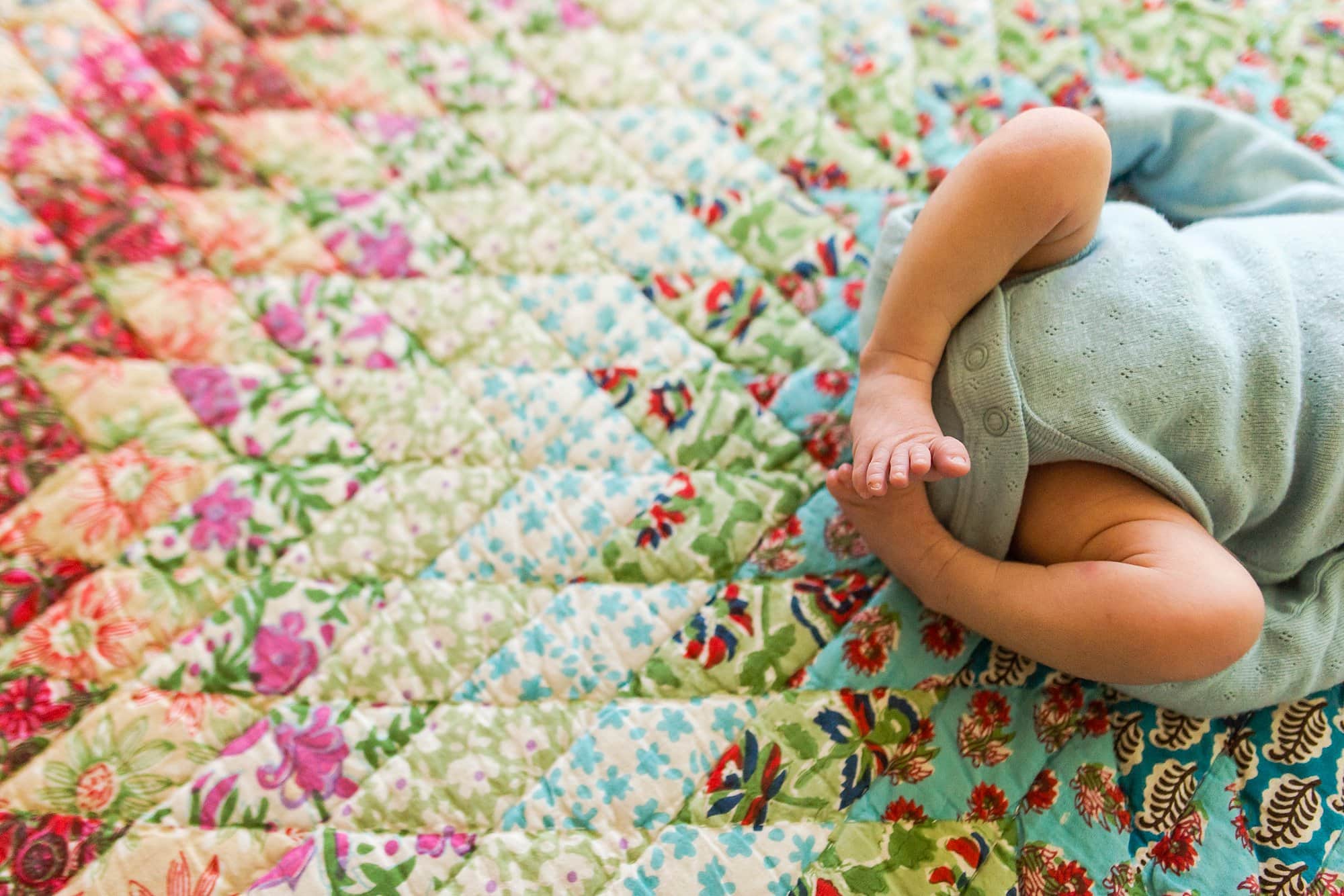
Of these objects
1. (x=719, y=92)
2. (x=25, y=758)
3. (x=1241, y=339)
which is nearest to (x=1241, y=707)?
(x=1241, y=339)

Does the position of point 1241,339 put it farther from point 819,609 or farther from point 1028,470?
point 819,609

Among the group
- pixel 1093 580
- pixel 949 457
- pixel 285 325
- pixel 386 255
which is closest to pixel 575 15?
pixel 386 255

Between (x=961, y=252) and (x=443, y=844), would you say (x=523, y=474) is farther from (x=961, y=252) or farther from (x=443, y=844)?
(x=961, y=252)

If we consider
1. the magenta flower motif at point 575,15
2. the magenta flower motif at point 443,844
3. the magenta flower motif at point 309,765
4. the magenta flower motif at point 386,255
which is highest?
the magenta flower motif at point 575,15

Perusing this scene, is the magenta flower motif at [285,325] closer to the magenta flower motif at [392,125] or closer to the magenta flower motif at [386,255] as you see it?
the magenta flower motif at [386,255]

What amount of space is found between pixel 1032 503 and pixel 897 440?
0.14 meters

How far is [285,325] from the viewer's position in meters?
0.84

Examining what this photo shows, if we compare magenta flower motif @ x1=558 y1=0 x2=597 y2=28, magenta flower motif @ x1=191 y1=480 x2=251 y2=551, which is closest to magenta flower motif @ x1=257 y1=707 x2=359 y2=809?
magenta flower motif @ x1=191 y1=480 x2=251 y2=551

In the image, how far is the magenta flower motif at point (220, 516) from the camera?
759 millimetres

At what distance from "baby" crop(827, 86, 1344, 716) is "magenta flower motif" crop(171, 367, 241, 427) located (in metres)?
0.55

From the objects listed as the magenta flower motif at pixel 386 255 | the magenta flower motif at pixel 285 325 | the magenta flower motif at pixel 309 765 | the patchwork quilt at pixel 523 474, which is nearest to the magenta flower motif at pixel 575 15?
the patchwork quilt at pixel 523 474

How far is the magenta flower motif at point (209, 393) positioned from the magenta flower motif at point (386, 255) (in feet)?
0.54

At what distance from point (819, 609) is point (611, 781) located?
0.22 m

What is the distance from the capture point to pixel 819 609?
741 millimetres
